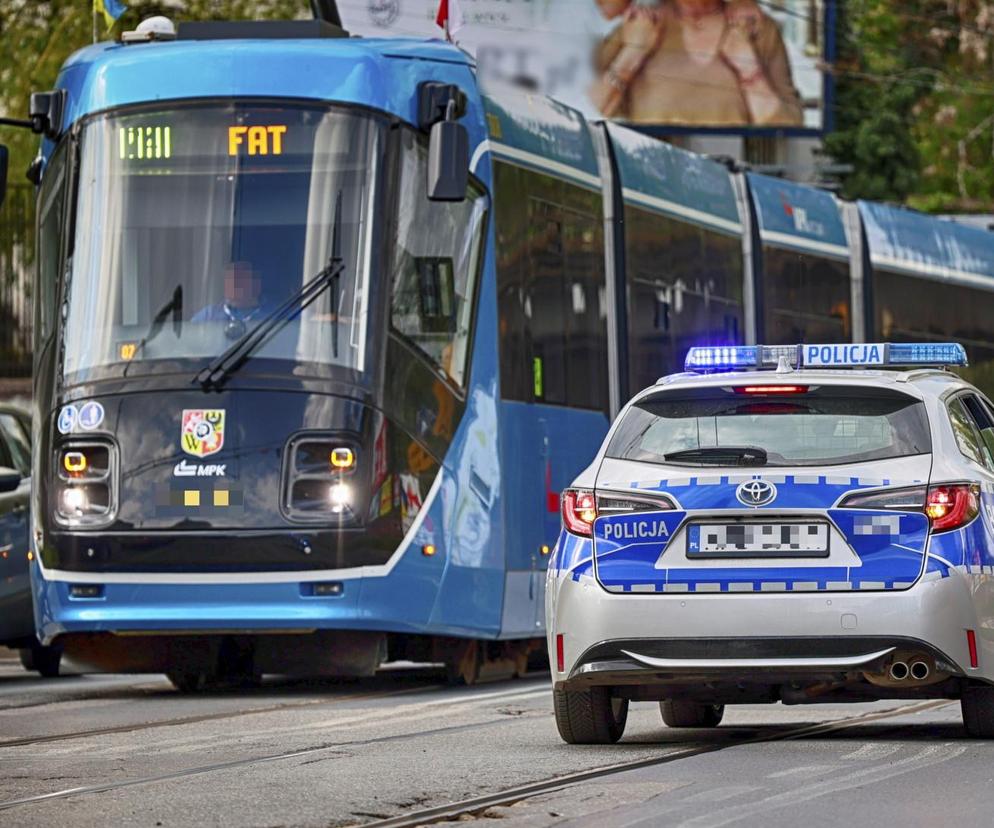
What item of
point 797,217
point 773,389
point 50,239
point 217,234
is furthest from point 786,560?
point 797,217

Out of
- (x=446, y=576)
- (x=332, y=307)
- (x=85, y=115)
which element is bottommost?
(x=446, y=576)

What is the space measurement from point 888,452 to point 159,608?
559 centimetres

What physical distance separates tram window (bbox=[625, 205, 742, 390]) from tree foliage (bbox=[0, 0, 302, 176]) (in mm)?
13821

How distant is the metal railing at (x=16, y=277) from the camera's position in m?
29.8

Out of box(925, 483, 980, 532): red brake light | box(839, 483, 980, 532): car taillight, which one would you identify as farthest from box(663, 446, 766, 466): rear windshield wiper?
box(925, 483, 980, 532): red brake light

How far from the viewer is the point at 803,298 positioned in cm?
2352

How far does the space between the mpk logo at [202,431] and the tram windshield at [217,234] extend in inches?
11.9

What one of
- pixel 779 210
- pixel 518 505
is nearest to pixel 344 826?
pixel 518 505

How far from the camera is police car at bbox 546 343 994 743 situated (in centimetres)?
1081

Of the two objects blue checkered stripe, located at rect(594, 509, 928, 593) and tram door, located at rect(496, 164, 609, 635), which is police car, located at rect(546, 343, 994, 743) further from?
tram door, located at rect(496, 164, 609, 635)

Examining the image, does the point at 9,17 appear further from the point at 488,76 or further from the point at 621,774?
the point at 621,774

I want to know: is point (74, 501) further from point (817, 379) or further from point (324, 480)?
point (817, 379)

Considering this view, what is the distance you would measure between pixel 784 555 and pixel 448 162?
17.5ft

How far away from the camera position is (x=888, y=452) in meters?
11.1
